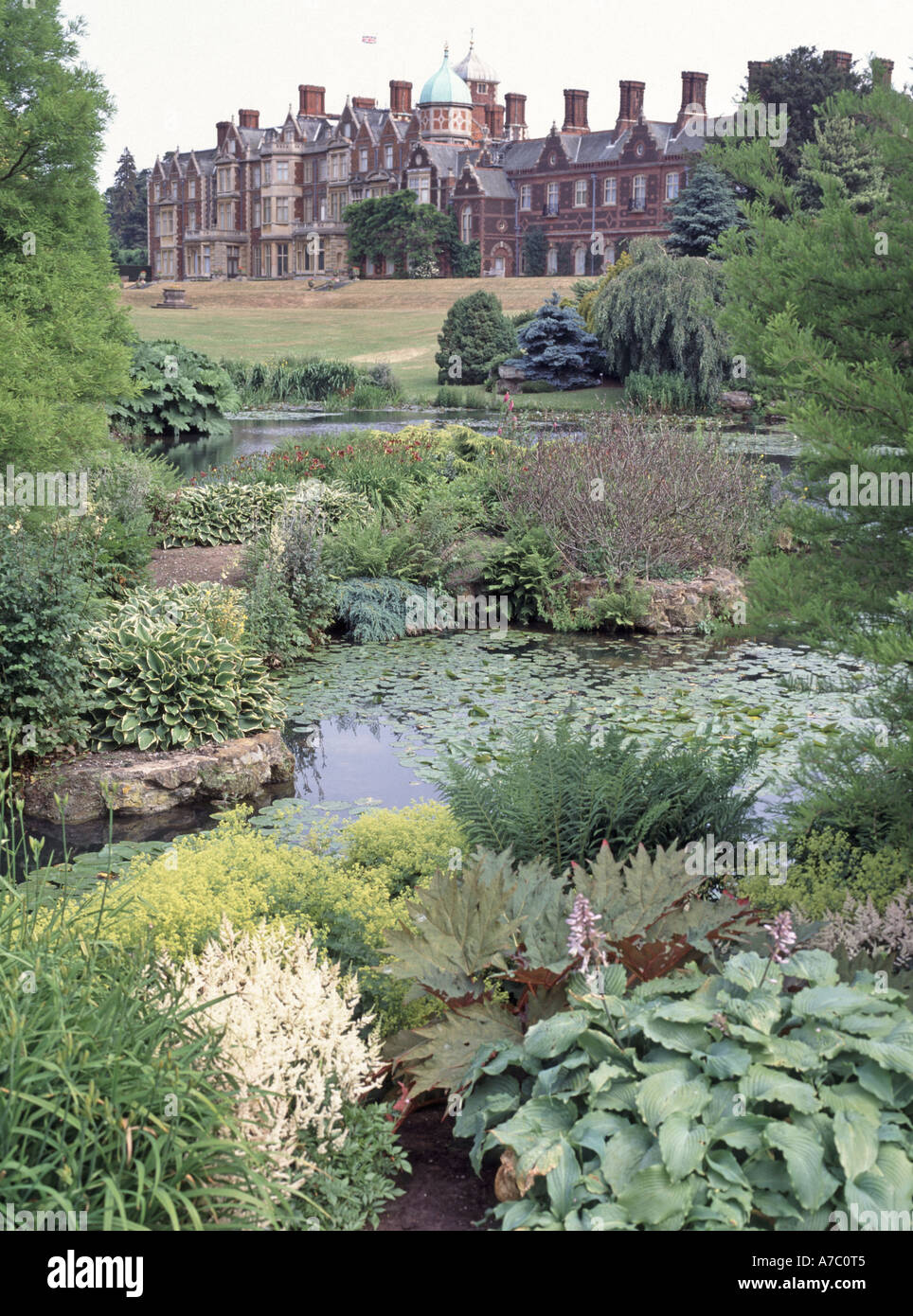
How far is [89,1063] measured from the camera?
252 cm

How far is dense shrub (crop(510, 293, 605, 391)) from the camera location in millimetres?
35438

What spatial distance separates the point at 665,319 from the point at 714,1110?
30.6 metres

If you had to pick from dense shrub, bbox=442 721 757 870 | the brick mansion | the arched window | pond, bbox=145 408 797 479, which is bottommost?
dense shrub, bbox=442 721 757 870

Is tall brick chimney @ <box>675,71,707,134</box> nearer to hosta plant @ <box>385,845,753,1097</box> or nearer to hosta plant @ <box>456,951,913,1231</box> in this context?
hosta plant @ <box>385,845,753,1097</box>

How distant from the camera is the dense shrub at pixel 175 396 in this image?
77.6 ft

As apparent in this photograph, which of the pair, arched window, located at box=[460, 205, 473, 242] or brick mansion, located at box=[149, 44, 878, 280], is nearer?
brick mansion, located at box=[149, 44, 878, 280]

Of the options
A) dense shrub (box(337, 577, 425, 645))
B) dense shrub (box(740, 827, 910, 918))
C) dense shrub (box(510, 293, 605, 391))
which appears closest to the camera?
dense shrub (box(740, 827, 910, 918))

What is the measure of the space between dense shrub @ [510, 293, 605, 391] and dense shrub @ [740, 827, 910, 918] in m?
32.3

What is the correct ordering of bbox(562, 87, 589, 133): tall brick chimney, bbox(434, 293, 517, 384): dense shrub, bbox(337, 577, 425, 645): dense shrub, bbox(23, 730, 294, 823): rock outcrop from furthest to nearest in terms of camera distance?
bbox(562, 87, 589, 133): tall brick chimney
bbox(434, 293, 517, 384): dense shrub
bbox(337, 577, 425, 645): dense shrub
bbox(23, 730, 294, 823): rock outcrop

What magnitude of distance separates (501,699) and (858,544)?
15.2ft

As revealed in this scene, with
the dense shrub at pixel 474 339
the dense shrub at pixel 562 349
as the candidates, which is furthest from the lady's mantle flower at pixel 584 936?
the dense shrub at pixel 474 339

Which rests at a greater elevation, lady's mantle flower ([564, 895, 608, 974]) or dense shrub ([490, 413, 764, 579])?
dense shrub ([490, 413, 764, 579])
